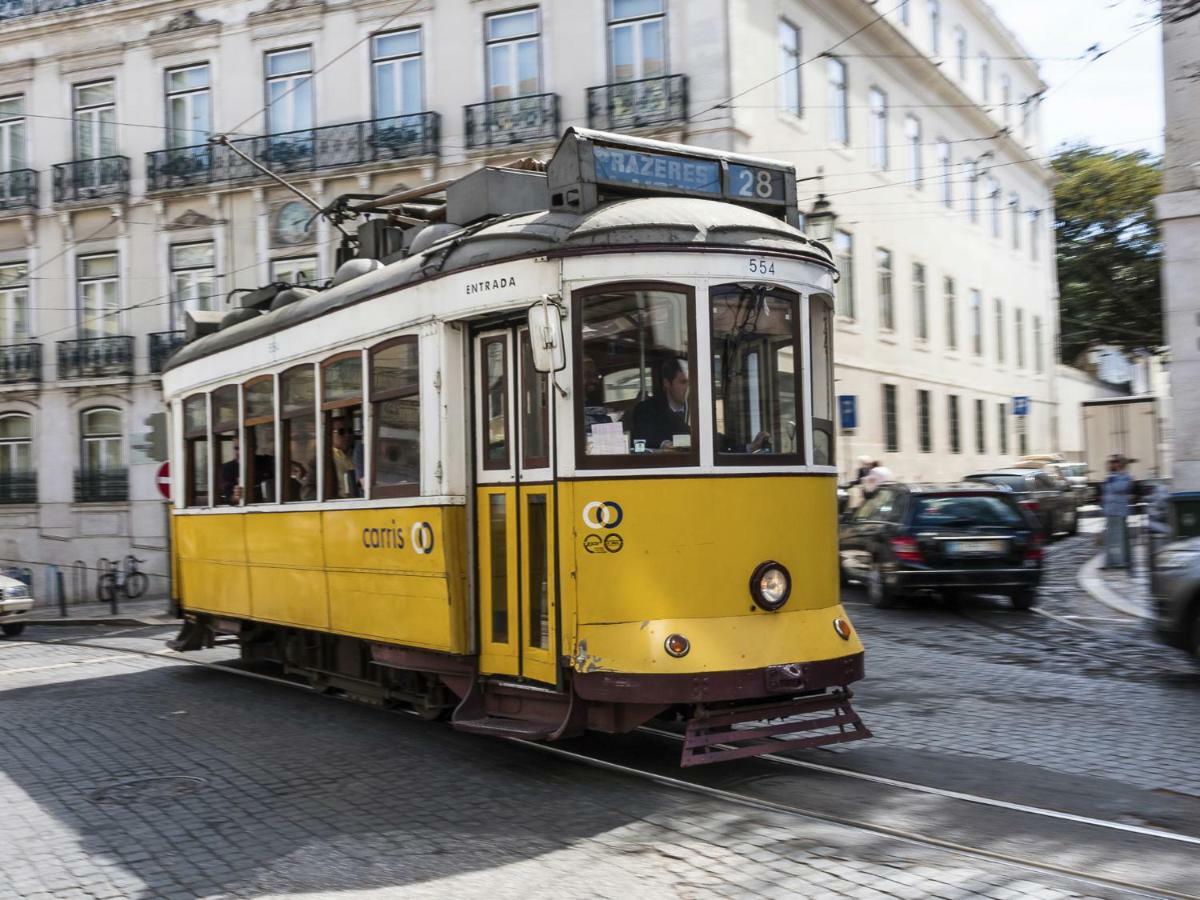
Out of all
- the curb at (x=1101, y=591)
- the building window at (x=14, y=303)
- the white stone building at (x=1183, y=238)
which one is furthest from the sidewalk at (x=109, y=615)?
the white stone building at (x=1183, y=238)

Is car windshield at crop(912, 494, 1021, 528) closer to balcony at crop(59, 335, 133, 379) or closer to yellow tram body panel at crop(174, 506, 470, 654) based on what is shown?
yellow tram body panel at crop(174, 506, 470, 654)

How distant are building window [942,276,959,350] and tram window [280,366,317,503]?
27668 mm

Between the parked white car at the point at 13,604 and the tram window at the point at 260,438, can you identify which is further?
the parked white car at the point at 13,604

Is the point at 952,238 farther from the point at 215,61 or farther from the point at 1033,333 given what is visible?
the point at 215,61

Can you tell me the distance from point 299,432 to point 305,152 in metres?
17.4

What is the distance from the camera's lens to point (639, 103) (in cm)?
2291

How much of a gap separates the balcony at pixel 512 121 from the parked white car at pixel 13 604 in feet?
36.8

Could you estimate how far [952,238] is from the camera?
115 ft

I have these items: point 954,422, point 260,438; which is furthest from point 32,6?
point 954,422

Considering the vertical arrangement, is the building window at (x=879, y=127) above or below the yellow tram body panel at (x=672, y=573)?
above

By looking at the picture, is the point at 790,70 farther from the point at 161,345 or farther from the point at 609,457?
the point at 609,457

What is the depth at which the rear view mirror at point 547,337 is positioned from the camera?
6598 mm

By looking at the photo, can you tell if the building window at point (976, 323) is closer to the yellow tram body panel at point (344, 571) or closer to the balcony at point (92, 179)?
the balcony at point (92, 179)

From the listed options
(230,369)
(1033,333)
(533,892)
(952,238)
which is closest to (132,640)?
(230,369)
